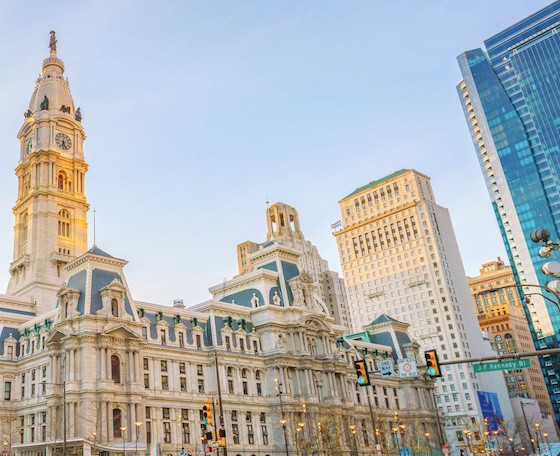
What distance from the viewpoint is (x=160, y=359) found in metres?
81.9

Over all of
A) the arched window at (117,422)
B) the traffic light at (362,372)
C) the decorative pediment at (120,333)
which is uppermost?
the decorative pediment at (120,333)

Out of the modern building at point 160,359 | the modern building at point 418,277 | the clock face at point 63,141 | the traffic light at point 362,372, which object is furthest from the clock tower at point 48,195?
the traffic light at point 362,372

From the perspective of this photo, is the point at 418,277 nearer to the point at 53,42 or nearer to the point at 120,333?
the point at 120,333

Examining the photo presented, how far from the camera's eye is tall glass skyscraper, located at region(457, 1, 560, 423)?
160 meters

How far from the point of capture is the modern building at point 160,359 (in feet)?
238

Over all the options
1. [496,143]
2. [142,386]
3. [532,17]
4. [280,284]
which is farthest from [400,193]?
[142,386]

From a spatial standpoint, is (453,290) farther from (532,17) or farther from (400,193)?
(532,17)

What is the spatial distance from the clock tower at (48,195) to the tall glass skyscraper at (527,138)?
10958 centimetres

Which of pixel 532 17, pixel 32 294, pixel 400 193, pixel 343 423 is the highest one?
pixel 532 17

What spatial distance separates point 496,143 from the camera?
171m

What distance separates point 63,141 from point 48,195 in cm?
1503

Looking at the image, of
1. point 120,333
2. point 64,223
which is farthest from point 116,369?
point 64,223

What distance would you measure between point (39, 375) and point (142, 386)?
13666mm

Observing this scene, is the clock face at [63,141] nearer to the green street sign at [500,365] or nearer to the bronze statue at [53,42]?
the bronze statue at [53,42]
